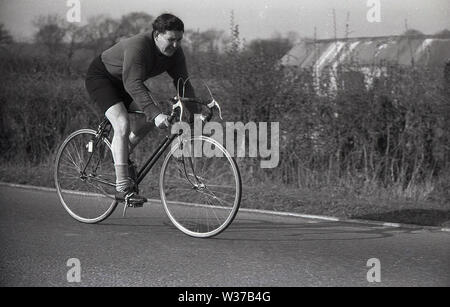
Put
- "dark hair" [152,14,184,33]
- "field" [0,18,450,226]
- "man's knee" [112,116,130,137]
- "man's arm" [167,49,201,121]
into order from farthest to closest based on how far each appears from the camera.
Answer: "field" [0,18,450,226]
"man's arm" [167,49,201,121]
"man's knee" [112,116,130,137]
"dark hair" [152,14,184,33]

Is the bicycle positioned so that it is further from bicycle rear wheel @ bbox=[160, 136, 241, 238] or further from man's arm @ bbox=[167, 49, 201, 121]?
man's arm @ bbox=[167, 49, 201, 121]

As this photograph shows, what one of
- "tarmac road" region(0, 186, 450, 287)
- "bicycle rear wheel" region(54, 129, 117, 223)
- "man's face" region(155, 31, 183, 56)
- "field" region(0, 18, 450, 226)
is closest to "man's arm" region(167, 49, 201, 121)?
"man's face" region(155, 31, 183, 56)

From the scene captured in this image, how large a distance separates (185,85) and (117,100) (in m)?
0.72

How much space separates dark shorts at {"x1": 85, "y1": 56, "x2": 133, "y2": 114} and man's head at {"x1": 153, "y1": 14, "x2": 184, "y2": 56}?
669 mm

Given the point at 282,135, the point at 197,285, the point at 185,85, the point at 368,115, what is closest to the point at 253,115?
the point at 282,135

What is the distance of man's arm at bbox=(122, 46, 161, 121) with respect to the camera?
263 inches

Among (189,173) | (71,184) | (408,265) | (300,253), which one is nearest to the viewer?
(408,265)

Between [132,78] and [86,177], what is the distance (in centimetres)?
160

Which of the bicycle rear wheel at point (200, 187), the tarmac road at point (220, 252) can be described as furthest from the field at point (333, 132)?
the bicycle rear wheel at point (200, 187)

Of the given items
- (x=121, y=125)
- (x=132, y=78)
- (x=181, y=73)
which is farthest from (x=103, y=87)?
(x=181, y=73)

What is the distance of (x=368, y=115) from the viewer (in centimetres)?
1013

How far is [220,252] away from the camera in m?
6.29

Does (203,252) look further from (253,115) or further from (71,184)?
(253,115)
